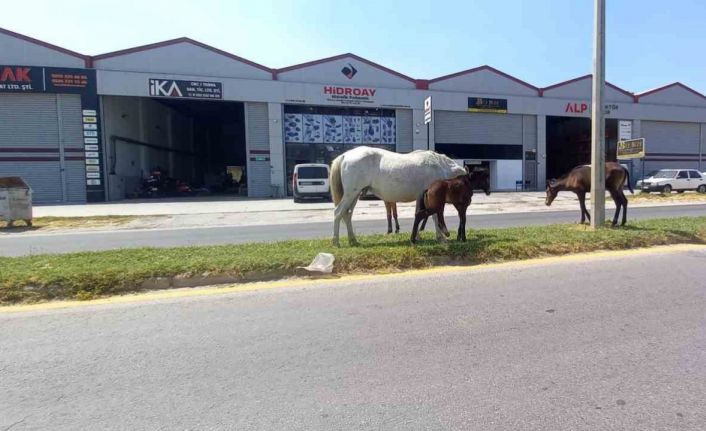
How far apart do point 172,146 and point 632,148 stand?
37940mm

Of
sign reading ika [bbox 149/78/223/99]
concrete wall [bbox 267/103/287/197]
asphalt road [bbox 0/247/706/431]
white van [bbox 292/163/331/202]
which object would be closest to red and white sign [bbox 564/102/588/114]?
concrete wall [bbox 267/103/287/197]

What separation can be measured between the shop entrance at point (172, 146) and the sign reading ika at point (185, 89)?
9.44ft

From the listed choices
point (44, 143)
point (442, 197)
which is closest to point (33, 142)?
point (44, 143)

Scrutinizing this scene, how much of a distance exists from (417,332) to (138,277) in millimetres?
3698

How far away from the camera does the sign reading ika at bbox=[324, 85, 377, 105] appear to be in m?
30.7

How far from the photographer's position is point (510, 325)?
4160mm

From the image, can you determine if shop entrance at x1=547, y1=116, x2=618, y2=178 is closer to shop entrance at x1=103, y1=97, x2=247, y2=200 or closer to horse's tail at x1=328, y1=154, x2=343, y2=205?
shop entrance at x1=103, y1=97, x2=247, y2=200

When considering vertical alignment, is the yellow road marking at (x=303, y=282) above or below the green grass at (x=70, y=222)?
below

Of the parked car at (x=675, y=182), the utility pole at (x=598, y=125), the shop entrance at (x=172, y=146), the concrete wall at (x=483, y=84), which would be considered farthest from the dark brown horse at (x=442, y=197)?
the parked car at (x=675, y=182)

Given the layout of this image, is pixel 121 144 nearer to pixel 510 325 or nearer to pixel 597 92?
pixel 597 92

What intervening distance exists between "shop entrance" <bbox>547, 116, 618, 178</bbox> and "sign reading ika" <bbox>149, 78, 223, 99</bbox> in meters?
29.1

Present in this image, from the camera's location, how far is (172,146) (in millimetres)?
40812

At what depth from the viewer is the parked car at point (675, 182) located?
94.9ft

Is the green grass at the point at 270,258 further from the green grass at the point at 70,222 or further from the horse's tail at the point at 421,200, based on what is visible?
the green grass at the point at 70,222
